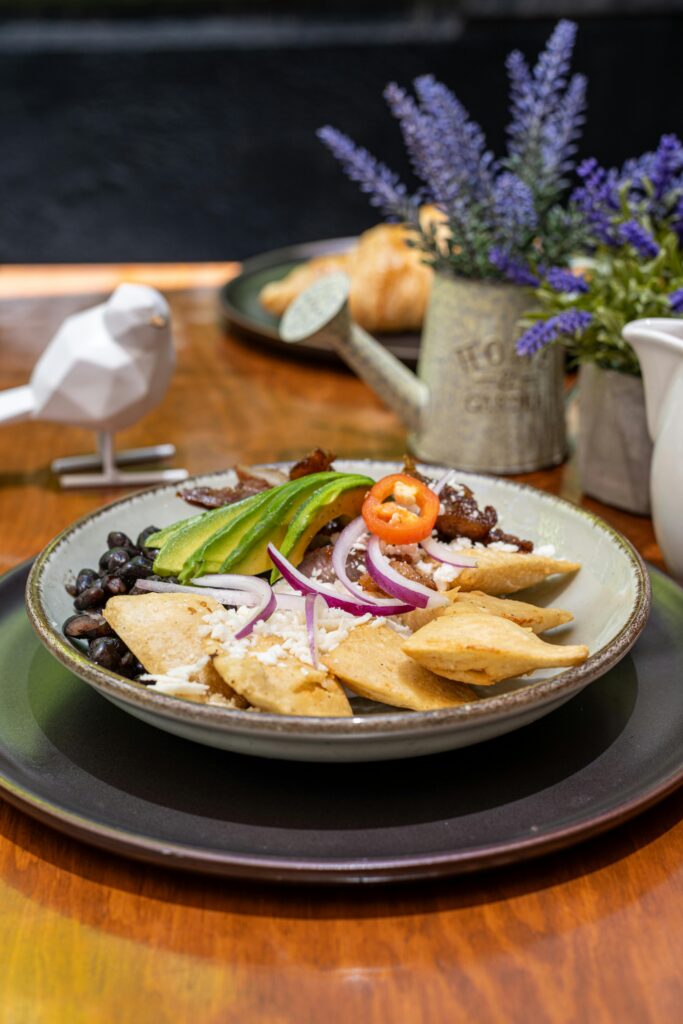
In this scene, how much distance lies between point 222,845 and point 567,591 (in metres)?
0.46

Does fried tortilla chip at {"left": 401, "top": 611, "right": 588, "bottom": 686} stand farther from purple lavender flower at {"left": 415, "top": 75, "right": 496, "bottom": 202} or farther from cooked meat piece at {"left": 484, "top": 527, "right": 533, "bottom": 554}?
purple lavender flower at {"left": 415, "top": 75, "right": 496, "bottom": 202}

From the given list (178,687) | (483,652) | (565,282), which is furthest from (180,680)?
(565,282)

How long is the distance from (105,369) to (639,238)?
720mm

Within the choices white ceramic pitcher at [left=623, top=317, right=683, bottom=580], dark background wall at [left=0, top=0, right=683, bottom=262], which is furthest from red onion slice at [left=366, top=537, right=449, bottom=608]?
dark background wall at [left=0, top=0, right=683, bottom=262]

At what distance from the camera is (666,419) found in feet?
3.93

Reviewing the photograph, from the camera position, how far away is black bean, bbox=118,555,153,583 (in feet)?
3.34

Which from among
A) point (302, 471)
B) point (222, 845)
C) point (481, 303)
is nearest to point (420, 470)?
point (302, 471)

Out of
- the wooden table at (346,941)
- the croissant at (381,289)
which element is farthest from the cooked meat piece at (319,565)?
the croissant at (381,289)

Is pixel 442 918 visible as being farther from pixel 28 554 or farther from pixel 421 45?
pixel 421 45

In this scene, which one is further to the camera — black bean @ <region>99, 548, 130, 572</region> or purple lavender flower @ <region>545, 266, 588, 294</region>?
purple lavender flower @ <region>545, 266, 588, 294</region>

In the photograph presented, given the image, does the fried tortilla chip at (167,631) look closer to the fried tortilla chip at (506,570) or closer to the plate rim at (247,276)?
the fried tortilla chip at (506,570)

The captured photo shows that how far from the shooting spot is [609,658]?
83 centimetres

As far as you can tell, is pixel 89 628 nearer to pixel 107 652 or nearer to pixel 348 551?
pixel 107 652

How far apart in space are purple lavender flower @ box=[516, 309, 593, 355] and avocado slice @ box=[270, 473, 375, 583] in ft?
1.26
